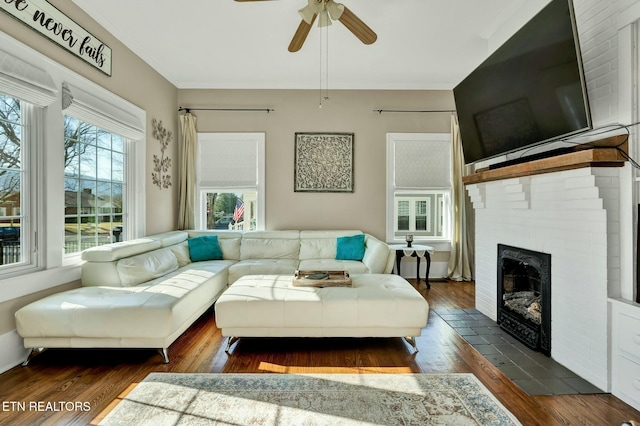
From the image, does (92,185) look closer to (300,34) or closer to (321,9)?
(300,34)

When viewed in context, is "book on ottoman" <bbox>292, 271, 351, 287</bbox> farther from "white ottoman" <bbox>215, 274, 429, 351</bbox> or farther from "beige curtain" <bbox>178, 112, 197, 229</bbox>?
"beige curtain" <bbox>178, 112, 197, 229</bbox>

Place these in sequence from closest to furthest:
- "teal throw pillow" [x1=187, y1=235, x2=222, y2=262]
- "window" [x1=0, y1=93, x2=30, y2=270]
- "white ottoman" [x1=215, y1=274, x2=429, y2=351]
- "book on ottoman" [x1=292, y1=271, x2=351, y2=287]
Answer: "window" [x1=0, y1=93, x2=30, y2=270] → "white ottoman" [x1=215, y1=274, x2=429, y2=351] → "book on ottoman" [x1=292, y1=271, x2=351, y2=287] → "teal throw pillow" [x1=187, y1=235, x2=222, y2=262]

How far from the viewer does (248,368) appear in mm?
2217

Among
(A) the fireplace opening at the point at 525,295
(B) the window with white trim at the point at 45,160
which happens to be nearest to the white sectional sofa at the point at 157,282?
(B) the window with white trim at the point at 45,160

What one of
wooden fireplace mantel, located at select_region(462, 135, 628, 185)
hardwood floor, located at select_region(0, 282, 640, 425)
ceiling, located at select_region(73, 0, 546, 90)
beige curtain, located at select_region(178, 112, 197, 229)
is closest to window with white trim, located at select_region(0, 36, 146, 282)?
hardwood floor, located at select_region(0, 282, 640, 425)

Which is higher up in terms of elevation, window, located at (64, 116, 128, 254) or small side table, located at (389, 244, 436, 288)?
window, located at (64, 116, 128, 254)

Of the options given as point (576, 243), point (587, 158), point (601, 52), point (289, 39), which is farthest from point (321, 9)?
point (576, 243)

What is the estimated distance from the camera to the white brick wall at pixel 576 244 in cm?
191

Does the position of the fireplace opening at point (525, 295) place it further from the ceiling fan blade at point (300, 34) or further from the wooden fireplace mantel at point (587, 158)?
the ceiling fan blade at point (300, 34)

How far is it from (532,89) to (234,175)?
12.6 feet

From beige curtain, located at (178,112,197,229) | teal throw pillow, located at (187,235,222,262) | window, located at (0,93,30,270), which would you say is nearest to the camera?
window, located at (0,93,30,270)

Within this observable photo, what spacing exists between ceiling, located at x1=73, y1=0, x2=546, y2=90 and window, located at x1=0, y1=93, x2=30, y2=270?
1214 millimetres

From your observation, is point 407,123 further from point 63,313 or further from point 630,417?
point 63,313

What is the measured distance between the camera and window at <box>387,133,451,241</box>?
489 cm
